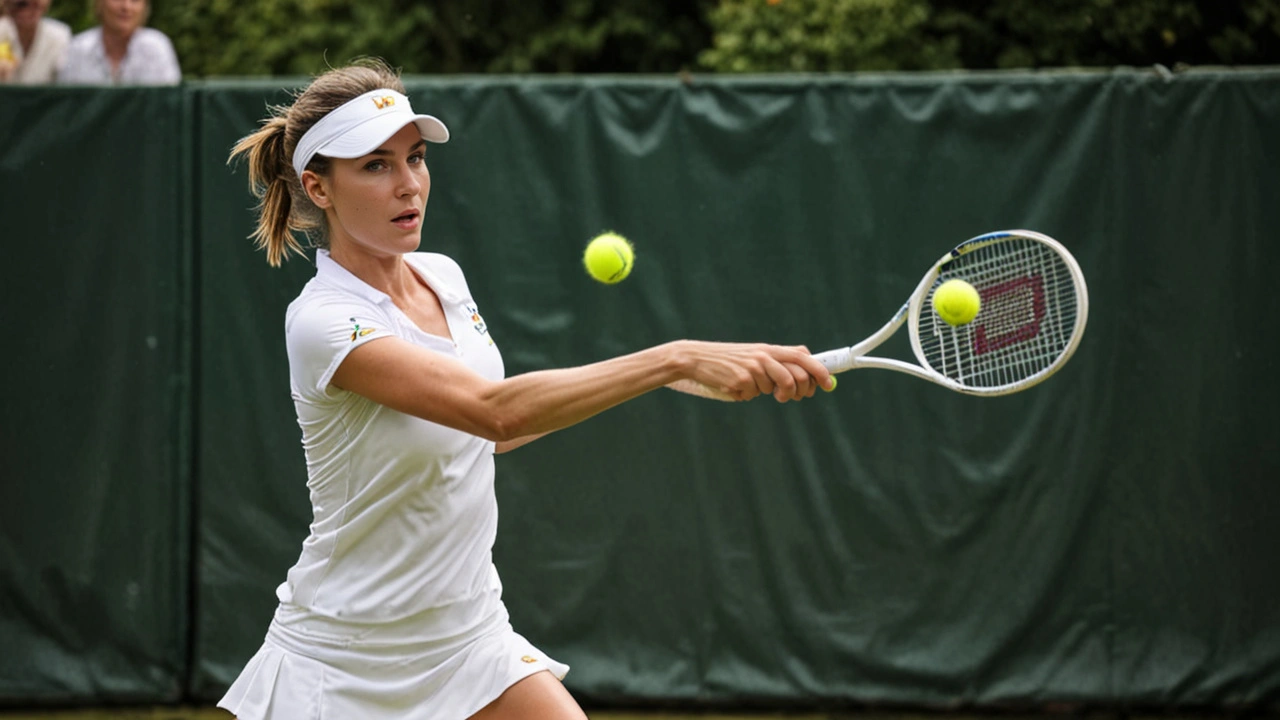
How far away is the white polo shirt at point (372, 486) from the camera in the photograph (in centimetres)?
260

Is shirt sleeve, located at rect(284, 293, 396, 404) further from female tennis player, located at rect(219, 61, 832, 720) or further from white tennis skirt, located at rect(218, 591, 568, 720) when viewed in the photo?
white tennis skirt, located at rect(218, 591, 568, 720)

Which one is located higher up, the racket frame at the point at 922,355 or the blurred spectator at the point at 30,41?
the blurred spectator at the point at 30,41

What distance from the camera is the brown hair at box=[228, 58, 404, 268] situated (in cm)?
275

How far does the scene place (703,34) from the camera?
31.4ft

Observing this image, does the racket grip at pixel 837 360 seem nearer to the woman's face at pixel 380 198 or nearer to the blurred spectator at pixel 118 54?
the woman's face at pixel 380 198

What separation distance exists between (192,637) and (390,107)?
3.06 meters

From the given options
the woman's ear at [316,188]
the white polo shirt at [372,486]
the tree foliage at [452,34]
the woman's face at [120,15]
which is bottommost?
the white polo shirt at [372,486]

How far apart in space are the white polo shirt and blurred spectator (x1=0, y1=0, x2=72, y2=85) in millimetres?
3761

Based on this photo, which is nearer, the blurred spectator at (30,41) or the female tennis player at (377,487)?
the female tennis player at (377,487)

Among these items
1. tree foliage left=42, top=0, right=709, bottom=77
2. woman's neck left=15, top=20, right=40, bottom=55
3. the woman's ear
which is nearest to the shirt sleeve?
the woman's ear

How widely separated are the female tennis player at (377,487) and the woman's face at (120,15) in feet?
11.8

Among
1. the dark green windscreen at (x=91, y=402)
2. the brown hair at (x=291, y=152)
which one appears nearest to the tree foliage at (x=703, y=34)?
the dark green windscreen at (x=91, y=402)

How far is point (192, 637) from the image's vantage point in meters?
5.09

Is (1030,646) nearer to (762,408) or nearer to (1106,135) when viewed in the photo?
(762,408)
